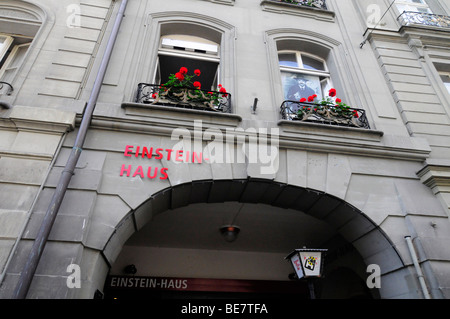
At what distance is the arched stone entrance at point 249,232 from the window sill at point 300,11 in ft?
18.3

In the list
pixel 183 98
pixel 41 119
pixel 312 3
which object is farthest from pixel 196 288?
pixel 312 3

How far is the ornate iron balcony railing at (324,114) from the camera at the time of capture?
603 cm

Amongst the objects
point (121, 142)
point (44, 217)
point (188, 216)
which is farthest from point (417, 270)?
point (44, 217)

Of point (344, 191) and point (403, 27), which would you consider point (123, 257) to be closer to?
point (344, 191)

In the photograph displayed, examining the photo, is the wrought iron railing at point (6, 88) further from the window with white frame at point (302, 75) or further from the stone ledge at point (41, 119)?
Result: the window with white frame at point (302, 75)

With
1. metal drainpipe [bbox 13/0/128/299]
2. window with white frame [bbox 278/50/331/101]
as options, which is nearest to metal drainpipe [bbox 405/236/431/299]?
window with white frame [bbox 278/50/331/101]

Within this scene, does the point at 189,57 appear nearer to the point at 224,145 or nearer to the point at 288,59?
the point at 288,59

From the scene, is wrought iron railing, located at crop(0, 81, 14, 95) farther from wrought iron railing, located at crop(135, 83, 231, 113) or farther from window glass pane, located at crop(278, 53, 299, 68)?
window glass pane, located at crop(278, 53, 299, 68)

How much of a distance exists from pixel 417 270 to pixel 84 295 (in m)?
4.80

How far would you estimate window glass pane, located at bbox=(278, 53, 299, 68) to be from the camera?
25.9 ft

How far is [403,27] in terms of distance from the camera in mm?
8062

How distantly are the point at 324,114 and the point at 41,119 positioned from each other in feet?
17.3

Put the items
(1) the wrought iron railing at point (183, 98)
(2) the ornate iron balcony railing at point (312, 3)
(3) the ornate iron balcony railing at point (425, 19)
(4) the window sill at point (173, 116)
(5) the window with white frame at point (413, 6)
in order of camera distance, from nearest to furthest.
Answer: (4) the window sill at point (173, 116)
(1) the wrought iron railing at point (183, 98)
(2) the ornate iron balcony railing at point (312, 3)
(3) the ornate iron balcony railing at point (425, 19)
(5) the window with white frame at point (413, 6)

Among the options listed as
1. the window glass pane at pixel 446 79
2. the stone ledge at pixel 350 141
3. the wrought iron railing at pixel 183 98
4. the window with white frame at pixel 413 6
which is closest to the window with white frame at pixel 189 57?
the wrought iron railing at pixel 183 98
